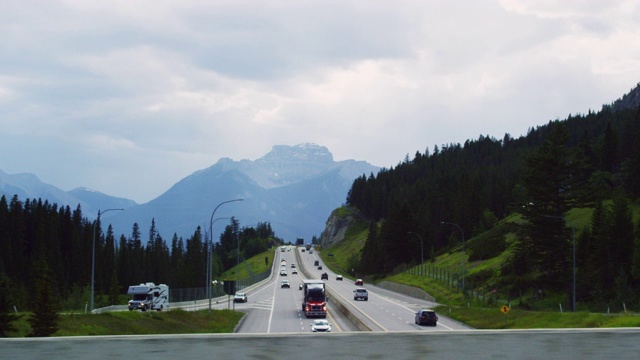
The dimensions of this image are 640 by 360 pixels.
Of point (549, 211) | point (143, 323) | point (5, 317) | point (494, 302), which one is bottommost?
point (143, 323)

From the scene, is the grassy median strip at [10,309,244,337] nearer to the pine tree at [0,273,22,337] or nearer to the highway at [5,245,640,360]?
the pine tree at [0,273,22,337]

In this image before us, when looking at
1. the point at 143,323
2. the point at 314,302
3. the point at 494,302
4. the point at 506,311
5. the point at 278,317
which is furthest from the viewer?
the point at 494,302

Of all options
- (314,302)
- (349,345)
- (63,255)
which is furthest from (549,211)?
(63,255)

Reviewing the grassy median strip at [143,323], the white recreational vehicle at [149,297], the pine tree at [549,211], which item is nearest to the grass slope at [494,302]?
the pine tree at [549,211]

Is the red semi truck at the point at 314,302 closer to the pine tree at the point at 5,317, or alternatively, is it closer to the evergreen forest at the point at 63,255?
the pine tree at the point at 5,317

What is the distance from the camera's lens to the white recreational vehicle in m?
67.2

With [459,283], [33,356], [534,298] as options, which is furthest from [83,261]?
[33,356]

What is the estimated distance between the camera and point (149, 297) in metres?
67.9

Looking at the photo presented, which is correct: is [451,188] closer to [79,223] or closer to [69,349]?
[79,223]

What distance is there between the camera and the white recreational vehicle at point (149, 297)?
220 ft

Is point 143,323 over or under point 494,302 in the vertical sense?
under

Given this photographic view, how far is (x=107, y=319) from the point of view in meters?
44.6

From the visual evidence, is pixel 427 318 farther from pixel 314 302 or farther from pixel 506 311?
pixel 314 302

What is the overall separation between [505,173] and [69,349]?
606ft
